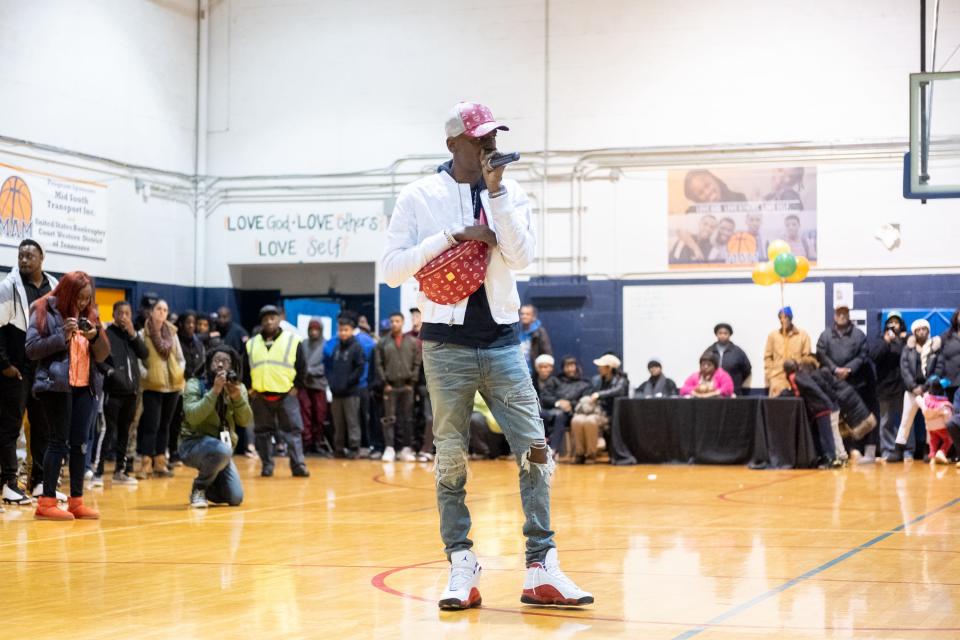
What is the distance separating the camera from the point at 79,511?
8383 mm

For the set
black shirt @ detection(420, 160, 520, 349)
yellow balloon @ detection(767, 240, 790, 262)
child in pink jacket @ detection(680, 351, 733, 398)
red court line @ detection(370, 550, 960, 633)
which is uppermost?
yellow balloon @ detection(767, 240, 790, 262)

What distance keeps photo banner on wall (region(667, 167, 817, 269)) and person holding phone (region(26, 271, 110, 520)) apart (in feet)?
33.2

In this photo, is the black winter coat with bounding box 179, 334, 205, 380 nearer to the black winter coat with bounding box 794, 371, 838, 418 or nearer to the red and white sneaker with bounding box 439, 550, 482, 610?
the black winter coat with bounding box 794, 371, 838, 418

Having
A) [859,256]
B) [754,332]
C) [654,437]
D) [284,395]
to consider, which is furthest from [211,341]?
[859,256]

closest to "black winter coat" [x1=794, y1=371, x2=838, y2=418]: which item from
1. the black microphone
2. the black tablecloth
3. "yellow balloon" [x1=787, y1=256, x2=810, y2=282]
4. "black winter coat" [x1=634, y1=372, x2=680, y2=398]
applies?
the black tablecloth

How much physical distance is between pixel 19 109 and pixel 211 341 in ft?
12.0

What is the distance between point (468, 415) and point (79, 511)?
4496 millimetres

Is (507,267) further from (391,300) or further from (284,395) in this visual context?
(391,300)

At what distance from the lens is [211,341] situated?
15.2 m

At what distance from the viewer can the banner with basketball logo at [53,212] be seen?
49.6 ft

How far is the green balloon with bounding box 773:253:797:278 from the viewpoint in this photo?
49.4ft

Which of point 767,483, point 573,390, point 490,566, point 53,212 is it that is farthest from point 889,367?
point 490,566

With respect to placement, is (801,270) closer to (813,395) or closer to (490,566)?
(813,395)

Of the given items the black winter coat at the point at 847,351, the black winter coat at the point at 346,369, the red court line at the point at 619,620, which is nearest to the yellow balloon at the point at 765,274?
the black winter coat at the point at 847,351
